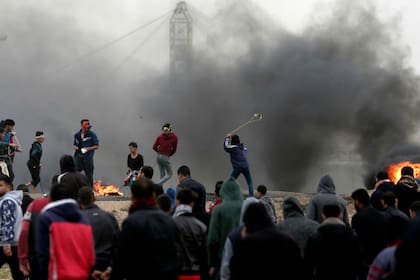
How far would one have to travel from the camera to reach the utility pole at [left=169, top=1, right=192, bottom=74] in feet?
126

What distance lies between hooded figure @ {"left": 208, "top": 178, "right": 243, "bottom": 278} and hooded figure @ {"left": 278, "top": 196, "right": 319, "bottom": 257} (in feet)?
1.60

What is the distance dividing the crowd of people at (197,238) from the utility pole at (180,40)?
90.0 ft

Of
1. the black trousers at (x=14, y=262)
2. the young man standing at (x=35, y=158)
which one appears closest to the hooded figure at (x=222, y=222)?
the black trousers at (x=14, y=262)

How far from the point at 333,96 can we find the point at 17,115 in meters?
12.6

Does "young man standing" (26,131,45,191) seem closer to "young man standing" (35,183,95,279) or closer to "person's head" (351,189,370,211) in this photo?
"person's head" (351,189,370,211)

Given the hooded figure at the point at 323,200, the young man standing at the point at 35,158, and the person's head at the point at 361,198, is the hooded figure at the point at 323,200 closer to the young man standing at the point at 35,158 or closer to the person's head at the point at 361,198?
the person's head at the point at 361,198

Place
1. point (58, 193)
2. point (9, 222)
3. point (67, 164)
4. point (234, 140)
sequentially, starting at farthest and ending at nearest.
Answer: point (234, 140)
point (67, 164)
point (9, 222)
point (58, 193)

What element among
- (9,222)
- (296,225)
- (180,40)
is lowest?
(296,225)

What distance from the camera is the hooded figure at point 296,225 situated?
344 inches

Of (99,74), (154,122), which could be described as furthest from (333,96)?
(99,74)

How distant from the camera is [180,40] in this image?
41.3 meters

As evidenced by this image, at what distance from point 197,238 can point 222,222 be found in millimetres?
343

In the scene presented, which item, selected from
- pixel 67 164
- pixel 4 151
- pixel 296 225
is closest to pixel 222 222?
pixel 296 225

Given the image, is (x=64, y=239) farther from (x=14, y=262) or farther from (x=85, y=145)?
(x=85, y=145)
